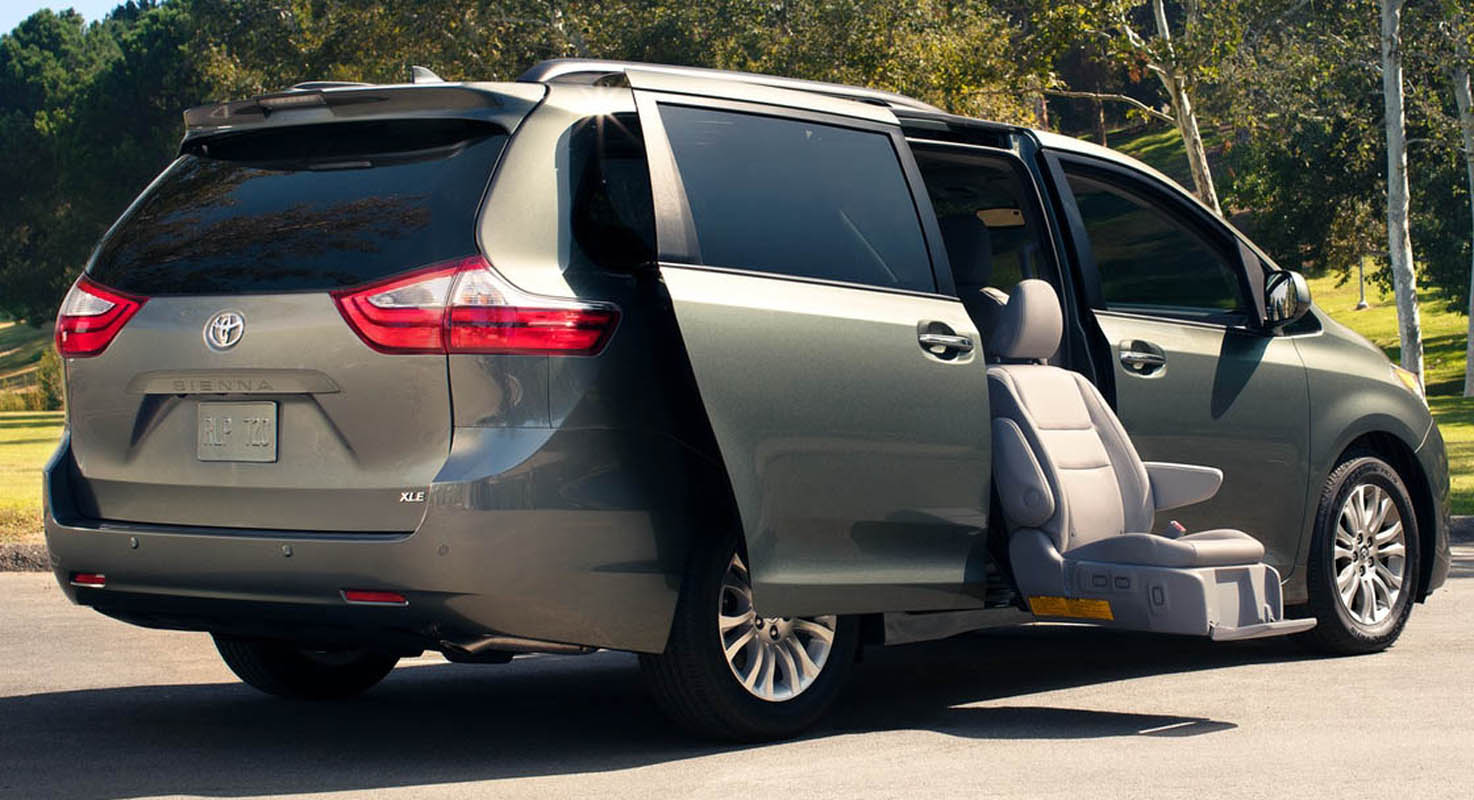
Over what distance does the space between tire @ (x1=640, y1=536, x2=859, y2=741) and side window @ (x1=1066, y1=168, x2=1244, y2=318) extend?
2.02 m

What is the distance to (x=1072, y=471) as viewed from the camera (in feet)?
20.7

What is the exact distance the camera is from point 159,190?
570 centimetres

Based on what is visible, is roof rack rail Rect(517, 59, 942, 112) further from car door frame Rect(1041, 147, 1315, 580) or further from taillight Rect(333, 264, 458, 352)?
car door frame Rect(1041, 147, 1315, 580)

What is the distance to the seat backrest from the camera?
20.3 ft

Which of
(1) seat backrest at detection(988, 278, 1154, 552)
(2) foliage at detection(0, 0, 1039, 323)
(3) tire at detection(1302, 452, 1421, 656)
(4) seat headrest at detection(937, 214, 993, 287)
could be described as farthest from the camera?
(2) foliage at detection(0, 0, 1039, 323)

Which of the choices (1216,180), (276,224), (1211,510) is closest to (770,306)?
(276,224)

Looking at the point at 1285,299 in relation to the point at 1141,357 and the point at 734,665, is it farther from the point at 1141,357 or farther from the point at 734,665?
the point at 734,665

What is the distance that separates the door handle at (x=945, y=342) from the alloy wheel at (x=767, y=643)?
919 millimetres

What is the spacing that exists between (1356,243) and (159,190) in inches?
1993

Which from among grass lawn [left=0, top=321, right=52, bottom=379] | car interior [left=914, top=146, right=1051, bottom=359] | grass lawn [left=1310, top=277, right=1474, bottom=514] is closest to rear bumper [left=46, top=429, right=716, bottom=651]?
car interior [left=914, top=146, right=1051, bottom=359]

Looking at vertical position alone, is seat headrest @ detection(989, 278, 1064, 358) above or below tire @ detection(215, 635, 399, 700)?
above

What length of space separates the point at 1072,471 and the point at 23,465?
53.6ft

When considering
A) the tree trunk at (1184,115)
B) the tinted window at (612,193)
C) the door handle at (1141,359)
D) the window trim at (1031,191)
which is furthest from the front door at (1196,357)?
the tree trunk at (1184,115)

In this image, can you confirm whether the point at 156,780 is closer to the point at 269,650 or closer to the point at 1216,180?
the point at 269,650
